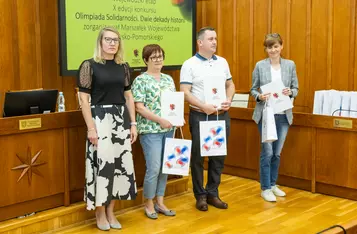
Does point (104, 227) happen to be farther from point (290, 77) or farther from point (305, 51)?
point (305, 51)

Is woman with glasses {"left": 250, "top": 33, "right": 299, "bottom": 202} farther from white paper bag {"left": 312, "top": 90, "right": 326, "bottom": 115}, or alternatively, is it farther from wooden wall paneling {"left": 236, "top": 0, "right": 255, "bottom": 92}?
wooden wall paneling {"left": 236, "top": 0, "right": 255, "bottom": 92}

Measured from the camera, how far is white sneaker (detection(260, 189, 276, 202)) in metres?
4.41

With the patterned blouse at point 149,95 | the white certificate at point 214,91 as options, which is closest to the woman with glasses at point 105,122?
the patterned blouse at point 149,95

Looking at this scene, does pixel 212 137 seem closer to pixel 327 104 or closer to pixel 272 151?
pixel 272 151

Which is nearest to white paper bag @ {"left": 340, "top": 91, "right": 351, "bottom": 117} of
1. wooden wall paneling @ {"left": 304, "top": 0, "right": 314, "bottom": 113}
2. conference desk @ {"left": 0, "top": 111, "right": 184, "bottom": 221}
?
wooden wall paneling @ {"left": 304, "top": 0, "right": 314, "bottom": 113}

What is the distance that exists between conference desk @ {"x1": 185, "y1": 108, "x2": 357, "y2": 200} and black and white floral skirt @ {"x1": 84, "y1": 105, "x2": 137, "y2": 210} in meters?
1.84

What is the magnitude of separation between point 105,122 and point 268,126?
1.44 meters

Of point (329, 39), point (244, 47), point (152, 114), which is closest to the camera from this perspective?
point (152, 114)

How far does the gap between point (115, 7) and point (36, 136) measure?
1.86 m

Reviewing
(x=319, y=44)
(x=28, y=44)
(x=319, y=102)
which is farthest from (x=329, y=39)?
(x=28, y=44)

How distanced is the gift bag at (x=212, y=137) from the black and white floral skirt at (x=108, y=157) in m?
0.64

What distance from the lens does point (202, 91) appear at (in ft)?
13.0

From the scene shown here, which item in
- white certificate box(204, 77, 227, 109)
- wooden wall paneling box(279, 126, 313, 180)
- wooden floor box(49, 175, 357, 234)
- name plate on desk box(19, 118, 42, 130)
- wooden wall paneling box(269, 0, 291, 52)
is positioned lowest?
wooden floor box(49, 175, 357, 234)

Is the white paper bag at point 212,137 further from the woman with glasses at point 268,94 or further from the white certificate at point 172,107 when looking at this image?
the woman with glasses at point 268,94
